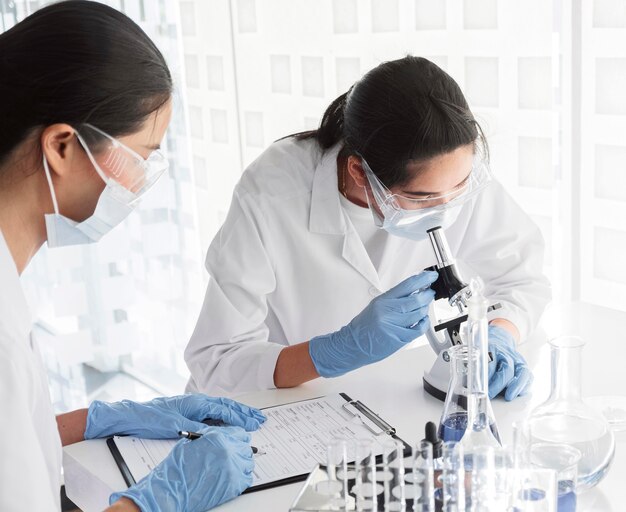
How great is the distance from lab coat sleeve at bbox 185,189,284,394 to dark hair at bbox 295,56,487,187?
1.15 feet

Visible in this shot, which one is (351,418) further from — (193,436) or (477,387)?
(477,387)

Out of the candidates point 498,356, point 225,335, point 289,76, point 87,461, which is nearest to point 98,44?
point 87,461

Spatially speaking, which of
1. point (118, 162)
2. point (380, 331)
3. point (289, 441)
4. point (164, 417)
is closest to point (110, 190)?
point (118, 162)

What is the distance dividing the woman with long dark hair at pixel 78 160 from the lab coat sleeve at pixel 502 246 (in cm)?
105

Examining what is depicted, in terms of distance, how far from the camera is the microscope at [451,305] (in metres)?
1.61

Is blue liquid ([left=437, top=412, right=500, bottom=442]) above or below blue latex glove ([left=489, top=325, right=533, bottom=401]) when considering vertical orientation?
above

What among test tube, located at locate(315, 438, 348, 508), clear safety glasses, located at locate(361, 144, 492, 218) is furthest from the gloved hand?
clear safety glasses, located at locate(361, 144, 492, 218)

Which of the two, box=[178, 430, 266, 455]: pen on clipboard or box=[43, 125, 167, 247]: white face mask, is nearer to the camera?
box=[43, 125, 167, 247]: white face mask

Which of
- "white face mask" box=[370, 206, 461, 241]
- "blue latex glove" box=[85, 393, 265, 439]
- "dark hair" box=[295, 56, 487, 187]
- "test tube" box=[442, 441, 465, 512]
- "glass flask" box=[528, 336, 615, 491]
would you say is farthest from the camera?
"white face mask" box=[370, 206, 461, 241]

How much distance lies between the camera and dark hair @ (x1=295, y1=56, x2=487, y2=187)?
1.73 m

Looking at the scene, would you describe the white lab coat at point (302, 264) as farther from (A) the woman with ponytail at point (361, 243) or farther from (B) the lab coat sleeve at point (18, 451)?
(B) the lab coat sleeve at point (18, 451)

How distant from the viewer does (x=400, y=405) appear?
1610 mm

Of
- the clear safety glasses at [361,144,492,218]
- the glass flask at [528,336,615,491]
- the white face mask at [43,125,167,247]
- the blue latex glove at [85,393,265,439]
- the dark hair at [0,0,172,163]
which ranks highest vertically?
the dark hair at [0,0,172,163]

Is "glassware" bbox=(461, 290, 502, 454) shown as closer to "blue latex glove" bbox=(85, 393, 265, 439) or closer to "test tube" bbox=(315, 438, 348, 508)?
"test tube" bbox=(315, 438, 348, 508)
